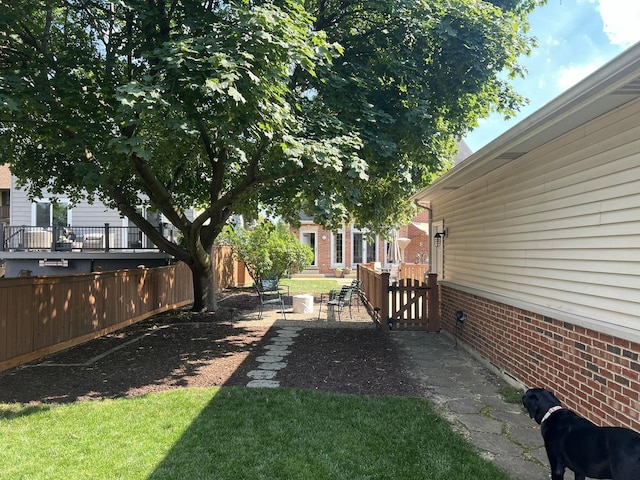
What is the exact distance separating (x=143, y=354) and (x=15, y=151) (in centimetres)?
537

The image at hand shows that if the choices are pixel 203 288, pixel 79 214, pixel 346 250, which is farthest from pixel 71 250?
pixel 346 250

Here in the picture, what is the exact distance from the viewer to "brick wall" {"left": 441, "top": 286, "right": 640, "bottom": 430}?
328cm

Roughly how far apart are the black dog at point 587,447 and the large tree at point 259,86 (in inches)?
142

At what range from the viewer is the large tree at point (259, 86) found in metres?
4.90

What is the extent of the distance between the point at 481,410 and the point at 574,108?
10.3 feet

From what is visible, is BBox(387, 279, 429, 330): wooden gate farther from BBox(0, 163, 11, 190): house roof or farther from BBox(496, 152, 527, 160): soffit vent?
BBox(0, 163, 11, 190): house roof

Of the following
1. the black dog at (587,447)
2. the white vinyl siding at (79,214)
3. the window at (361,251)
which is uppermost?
the white vinyl siding at (79,214)

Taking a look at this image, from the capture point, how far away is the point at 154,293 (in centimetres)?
A: 1120

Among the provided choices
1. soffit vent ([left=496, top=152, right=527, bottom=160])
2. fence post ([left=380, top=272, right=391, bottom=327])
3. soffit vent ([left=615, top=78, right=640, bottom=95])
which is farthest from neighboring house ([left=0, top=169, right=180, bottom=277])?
soffit vent ([left=615, top=78, right=640, bottom=95])

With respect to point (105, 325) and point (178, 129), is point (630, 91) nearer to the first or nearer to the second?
point (178, 129)

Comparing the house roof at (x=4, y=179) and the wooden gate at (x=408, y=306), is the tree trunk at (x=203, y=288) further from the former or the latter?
the house roof at (x=4, y=179)

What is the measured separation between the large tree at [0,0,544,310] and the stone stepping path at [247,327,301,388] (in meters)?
2.35

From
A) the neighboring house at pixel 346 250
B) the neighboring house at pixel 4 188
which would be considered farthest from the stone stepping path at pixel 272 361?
the neighboring house at pixel 4 188

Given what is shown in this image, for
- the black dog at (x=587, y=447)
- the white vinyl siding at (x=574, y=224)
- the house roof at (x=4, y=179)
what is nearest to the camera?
the black dog at (x=587, y=447)
